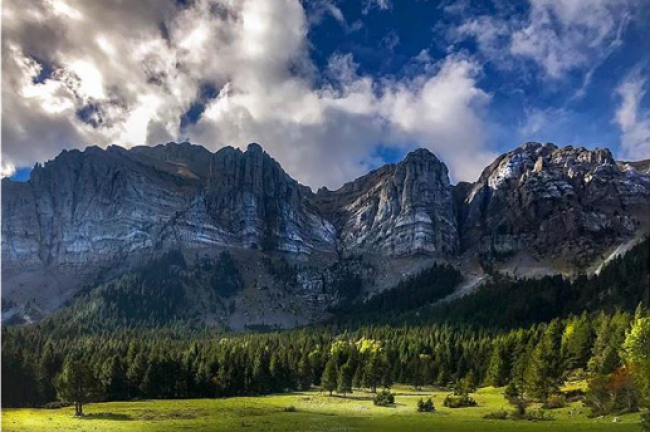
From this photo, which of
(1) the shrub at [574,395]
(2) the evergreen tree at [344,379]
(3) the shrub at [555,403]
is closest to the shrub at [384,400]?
(2) the evergreen tree at [344,379]

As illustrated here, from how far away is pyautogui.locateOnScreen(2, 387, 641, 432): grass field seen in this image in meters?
67.6

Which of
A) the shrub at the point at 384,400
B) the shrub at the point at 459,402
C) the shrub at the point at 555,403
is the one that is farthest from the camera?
the shrub at the point at 384,400

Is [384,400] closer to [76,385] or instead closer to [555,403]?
[555,403]

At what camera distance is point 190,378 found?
13450cm

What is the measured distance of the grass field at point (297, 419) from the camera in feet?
222

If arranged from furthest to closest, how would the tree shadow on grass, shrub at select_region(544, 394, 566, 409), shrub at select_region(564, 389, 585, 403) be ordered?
1. shrub at select_region(564, 389, 585, 403)
2. shrub at select_region(544, 394, 566, 409)
3. the tree shadow on grass

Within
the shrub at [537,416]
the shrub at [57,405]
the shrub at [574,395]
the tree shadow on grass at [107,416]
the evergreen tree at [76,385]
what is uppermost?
the evergreen tree at [76,385]

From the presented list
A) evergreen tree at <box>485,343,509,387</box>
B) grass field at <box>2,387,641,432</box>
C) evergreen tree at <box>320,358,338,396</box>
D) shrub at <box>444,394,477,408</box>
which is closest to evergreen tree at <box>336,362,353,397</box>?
evergreen tree at <box>320,358,338,396</box>

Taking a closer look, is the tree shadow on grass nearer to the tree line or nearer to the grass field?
the grass field

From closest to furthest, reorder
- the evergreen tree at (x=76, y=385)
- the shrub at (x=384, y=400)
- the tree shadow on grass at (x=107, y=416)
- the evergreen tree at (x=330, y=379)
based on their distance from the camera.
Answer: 1. the tree shadow on grass at (x=107, y=416)
2. the evergreen tree at (x=76, y=385)
3. the shrub at (x=384, y=400)
4. the evergreen tree at (x=330, y=379)

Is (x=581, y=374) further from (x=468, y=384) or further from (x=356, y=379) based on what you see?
(x=356, y=379)

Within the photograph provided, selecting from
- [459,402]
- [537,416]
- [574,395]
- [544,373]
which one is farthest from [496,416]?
[574,395]

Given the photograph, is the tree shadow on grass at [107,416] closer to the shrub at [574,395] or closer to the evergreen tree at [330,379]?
the evergreen tree at [330,379]

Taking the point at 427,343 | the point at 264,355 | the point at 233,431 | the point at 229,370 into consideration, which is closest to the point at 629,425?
the point at 233,431
